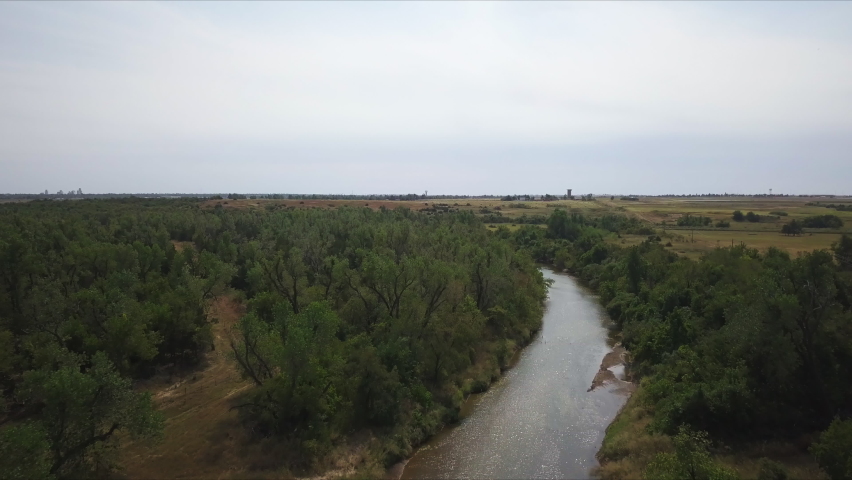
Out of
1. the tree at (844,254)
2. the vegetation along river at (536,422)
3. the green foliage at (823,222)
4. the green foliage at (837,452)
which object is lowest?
the vegetation along river at (536,422)

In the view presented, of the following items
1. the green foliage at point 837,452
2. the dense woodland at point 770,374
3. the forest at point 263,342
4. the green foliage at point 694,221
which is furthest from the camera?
the green foliage at point 694,221

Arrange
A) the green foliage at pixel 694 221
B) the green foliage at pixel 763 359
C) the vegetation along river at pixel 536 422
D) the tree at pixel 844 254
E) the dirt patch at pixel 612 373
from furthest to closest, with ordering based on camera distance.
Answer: the green foliage at pixel 694 221 < the tree at pixel 844 254 < the dirt patch at pixel 612 373 < the vegetation along river at pixel 536 422 < the green foliage at pixel 763 359

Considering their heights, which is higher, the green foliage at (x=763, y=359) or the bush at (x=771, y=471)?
the green foliage at (x=763, y=359)

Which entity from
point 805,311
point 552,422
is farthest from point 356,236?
point 805,311

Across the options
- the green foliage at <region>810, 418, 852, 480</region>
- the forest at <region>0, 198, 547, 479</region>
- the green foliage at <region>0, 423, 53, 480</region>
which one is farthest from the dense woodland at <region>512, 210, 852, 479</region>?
the green foliage at <region>0, 423, 53, 480</region>

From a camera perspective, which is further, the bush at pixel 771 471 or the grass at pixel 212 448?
the grass at pixel 212 448

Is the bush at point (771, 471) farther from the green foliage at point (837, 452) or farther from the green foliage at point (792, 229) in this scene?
the green foliage at point (792, 229)

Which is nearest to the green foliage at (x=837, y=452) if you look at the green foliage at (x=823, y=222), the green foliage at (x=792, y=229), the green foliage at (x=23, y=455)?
the green foliage at (x=23, y=455)
